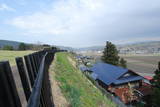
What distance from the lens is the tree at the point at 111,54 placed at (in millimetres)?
39628

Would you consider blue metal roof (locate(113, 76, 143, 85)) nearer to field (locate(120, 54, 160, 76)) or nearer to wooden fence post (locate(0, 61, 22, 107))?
field (locate(120, 54, 160, 76))

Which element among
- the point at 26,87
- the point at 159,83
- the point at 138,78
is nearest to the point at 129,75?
the point at 138,78

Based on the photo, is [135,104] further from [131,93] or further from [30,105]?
[30,105]

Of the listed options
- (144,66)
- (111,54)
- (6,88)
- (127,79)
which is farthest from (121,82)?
(144,66)

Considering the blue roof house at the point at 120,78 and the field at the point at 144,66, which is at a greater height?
the blue roof house at the point at 120,78

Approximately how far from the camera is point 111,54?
131ft

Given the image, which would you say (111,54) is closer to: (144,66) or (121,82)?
(121,82)

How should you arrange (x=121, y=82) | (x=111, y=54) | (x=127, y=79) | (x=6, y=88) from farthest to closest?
(x=111, y=54) < (x=127, y=79) < (x=121, y=82) < (x=6, y=88)

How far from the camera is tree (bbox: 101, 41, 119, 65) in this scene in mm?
39628

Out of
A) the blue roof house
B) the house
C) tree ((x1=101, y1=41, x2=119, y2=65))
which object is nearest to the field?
tree ((x1=101, y1=41, x2=119, y2=65))

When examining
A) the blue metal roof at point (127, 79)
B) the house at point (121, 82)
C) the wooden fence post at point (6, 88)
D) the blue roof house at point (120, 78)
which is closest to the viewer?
the wooden fence post at point (6, 88)

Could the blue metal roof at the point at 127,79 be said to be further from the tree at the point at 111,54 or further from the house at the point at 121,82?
the tree at the point at 111,54

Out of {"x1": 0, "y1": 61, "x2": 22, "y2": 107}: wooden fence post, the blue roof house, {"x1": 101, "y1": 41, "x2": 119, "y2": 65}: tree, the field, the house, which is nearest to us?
{"x1": 0, "y1": 61, "x2": 22, "y2": 107}: wooden fence post

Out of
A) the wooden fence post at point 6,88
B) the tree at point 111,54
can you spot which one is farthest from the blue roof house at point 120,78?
the wooden fence post at point 6,88
